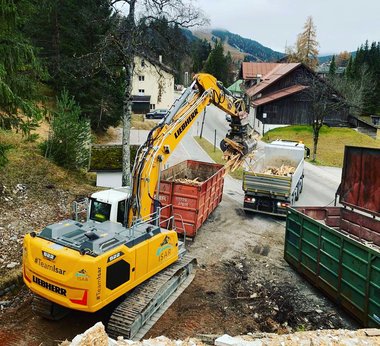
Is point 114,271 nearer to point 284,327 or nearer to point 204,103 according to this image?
point 284,327

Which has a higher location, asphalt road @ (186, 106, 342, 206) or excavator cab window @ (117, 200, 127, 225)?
excavator cab window @ (117, 200, 127, 225)

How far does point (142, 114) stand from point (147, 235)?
4295cm

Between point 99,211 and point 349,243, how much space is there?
19.2 ft

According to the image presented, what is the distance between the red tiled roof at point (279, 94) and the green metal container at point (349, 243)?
32479 mm

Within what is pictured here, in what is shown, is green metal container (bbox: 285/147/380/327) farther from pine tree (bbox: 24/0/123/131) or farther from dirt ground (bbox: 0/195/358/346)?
pine tree (bbox: 24/0/123/131)

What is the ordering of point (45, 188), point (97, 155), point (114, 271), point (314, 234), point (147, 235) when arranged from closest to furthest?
point (114, 271)
point (147, 235)
point (314, 234)
point (45, 188)
point (97, 155)

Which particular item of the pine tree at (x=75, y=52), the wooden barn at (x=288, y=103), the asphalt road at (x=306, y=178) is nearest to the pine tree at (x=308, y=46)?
the wooden barn at (x=288, y=103)

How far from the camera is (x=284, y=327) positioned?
9219mm

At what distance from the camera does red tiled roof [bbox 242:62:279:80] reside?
59.8 m

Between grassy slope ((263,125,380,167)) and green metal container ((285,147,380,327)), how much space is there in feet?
70.3

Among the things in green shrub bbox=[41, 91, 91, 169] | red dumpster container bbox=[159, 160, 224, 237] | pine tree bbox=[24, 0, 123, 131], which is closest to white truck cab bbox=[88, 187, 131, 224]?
red dumpster container bbox=[159, 160, 224, 237]

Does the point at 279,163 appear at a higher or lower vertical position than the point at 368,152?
lower

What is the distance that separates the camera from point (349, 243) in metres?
9.52

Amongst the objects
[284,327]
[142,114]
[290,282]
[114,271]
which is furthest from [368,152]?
[142,114]
